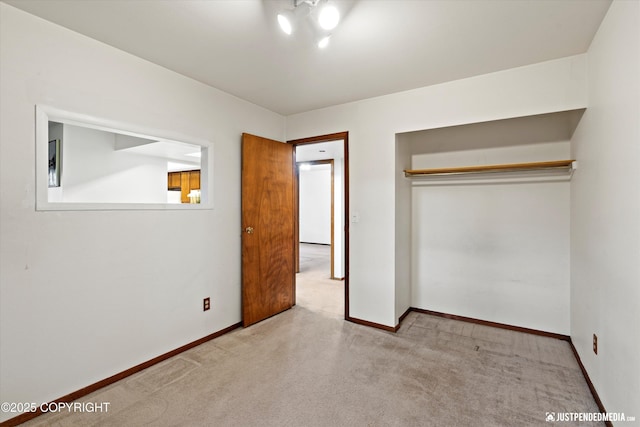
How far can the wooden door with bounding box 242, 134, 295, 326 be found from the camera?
126 inches

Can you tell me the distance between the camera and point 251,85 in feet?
9.37

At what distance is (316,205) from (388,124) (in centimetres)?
715

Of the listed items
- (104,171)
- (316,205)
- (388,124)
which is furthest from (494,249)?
(316,205)

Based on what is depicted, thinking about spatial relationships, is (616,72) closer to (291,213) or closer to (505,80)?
(505,80)

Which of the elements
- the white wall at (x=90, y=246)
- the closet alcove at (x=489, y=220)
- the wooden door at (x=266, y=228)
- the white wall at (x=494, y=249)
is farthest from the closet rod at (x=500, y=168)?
the white wall at (x=90, y=246)

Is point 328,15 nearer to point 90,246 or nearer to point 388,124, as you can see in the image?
point 388,124

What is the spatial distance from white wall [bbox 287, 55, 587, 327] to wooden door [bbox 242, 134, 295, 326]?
615 mm

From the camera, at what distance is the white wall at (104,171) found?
139 inches

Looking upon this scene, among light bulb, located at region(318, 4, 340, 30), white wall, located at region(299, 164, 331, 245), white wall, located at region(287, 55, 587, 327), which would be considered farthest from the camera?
white wall, located at region(299, 164, 331, 245)

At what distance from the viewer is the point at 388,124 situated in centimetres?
310

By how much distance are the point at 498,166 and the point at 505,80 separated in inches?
32.1

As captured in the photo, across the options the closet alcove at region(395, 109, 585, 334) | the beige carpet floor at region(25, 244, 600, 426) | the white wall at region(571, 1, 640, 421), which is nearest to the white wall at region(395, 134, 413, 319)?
the closet alcove at region(395, 109, 585, 334)

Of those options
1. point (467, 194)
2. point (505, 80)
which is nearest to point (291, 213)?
point (467, 194)

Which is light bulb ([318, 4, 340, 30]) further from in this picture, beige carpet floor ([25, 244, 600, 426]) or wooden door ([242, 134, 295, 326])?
beige carpet floor ([25, 244, 600, 426])
